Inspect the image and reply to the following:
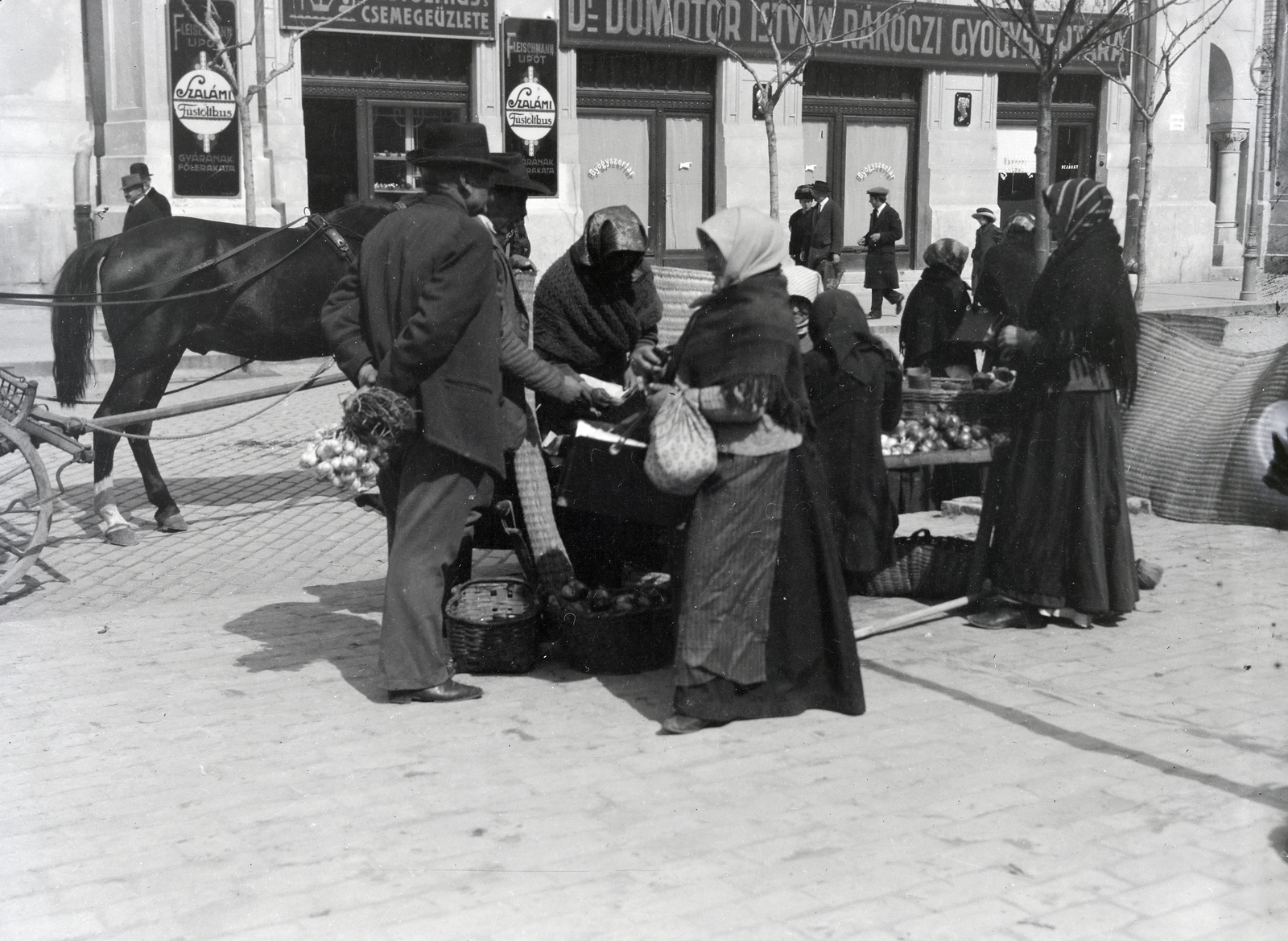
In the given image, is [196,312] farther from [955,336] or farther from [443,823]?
[443,823]

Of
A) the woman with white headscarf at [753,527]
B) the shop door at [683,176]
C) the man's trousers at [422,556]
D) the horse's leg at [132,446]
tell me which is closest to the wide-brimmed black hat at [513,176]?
the woman with white headscarf at [753,527]

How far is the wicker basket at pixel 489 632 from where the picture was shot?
240 inches

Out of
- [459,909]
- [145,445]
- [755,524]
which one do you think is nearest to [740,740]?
[755,524]

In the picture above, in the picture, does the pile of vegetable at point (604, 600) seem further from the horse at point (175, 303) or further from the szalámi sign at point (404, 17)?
the szalámi sign at point (404, 17)

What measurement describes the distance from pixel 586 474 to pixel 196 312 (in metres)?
4.49

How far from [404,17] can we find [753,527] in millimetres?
17307

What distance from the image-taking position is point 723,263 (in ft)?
17.5

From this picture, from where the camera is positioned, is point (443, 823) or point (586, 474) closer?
point (443, 823)

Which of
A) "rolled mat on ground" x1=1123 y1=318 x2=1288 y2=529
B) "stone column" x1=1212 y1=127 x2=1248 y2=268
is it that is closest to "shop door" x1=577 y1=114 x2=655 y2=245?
"stone column" x1=1212 y1=127 x2=1248 y2=268

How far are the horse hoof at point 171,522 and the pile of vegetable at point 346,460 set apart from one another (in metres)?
3.88

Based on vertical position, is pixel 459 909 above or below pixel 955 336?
below

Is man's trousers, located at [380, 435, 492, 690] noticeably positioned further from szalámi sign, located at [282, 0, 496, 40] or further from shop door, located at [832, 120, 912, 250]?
shop door, located at [832, 120, 912, 250]

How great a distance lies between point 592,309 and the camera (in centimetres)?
630

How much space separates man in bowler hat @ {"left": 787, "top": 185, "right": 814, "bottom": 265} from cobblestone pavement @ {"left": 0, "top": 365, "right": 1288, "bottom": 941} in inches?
540
